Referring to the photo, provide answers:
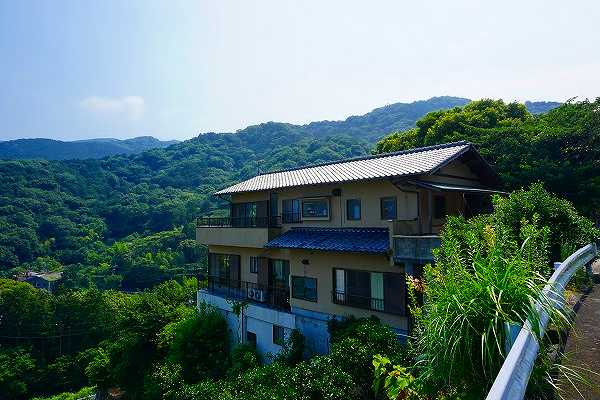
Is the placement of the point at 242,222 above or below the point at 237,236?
above

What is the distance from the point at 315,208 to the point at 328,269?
10.2ft

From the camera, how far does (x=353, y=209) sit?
635 inches

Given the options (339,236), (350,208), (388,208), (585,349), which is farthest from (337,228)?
(585,349)

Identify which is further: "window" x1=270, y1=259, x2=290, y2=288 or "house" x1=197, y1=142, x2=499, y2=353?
"window" x1=270, y1=259, x2=290, y2=288

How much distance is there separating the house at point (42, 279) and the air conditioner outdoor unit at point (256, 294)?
6196 centimetres

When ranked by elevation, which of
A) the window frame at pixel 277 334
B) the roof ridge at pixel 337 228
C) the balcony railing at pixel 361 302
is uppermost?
the roof ridge at pixel 337 228

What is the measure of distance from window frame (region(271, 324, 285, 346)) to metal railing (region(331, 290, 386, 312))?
2.85 meters

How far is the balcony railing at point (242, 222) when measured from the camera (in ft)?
64.9

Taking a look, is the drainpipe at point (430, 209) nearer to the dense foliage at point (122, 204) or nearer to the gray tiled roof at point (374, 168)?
the gray tiled roof at point (374, 168)

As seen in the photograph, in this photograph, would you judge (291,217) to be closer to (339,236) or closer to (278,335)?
(339,236)

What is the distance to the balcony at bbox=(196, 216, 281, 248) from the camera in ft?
62.3

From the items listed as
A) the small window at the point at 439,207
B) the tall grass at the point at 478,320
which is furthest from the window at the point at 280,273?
the tall grass at the point at 478,320

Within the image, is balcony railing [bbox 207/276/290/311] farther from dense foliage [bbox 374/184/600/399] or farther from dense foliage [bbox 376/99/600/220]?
dense foliage [bbox 374/184/600/399]

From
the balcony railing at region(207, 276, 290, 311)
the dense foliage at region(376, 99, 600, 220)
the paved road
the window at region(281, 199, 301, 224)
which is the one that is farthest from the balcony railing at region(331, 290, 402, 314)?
the dense foliage at region(376, 99, 600, 220)
